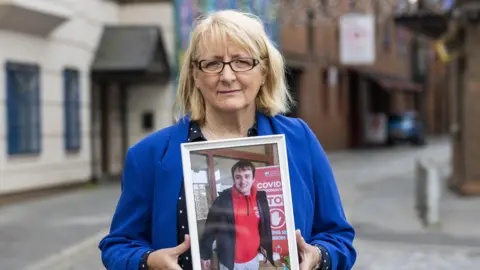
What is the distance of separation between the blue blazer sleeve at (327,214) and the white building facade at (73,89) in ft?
34.3

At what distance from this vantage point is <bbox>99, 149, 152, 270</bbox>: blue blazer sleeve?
90.4 inches

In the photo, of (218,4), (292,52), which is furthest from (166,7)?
(292,52)

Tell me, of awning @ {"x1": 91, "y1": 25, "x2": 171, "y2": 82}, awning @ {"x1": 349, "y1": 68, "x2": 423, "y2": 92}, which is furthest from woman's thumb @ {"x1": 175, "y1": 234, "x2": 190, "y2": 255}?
awning @ {"x1": 349, "y1": 68, "x2": 423, "y2": 92}

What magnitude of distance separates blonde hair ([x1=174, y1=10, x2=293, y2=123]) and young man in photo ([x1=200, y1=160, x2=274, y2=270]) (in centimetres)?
33

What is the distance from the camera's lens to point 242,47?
2.23m

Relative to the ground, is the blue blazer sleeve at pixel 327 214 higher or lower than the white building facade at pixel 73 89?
lower

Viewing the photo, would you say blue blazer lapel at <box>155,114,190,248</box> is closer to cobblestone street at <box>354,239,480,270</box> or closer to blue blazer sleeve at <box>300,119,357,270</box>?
blue blazer sleeve at <box>300,119,357,270</box>

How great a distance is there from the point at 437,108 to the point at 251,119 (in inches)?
2020

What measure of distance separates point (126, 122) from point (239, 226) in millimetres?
15792

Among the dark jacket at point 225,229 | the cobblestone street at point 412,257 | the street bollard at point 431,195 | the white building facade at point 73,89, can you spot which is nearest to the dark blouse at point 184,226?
the dark jacket at point 225,229

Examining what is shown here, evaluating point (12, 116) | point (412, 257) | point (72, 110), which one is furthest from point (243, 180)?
point (72, 110)

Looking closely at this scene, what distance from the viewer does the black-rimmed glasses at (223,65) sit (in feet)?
7.37

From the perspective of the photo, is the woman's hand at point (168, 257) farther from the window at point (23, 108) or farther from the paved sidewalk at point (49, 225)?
the window at point (23, 108)

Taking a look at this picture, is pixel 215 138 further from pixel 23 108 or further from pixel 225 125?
pixel 23 108
